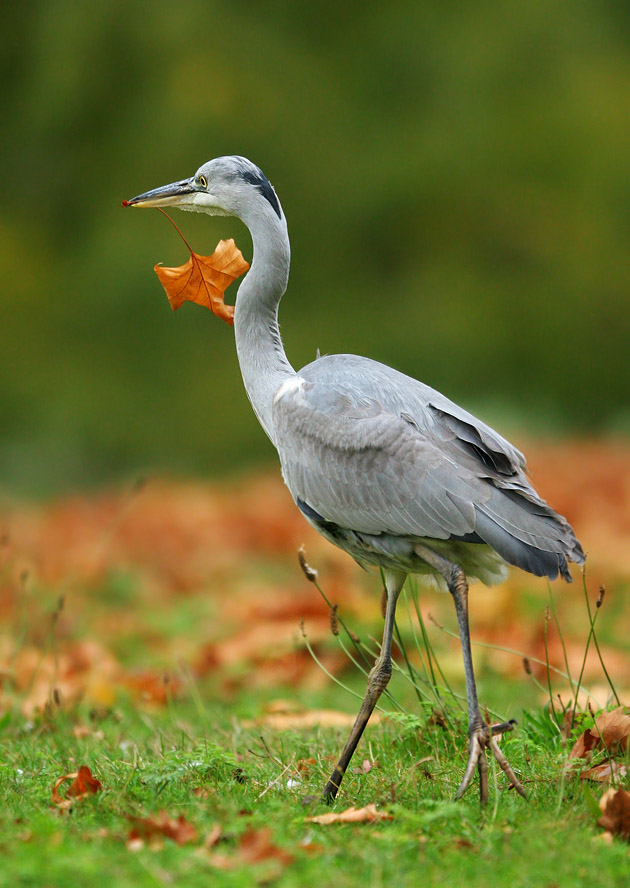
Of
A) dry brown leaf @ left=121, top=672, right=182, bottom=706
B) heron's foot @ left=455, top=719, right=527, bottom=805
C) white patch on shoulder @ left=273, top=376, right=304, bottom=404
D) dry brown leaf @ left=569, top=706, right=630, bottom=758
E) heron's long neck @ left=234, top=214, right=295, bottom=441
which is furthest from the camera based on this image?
dry brown leaf @ left=121, top=672, right=182, bottom=706

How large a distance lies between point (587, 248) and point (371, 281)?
4.18 m

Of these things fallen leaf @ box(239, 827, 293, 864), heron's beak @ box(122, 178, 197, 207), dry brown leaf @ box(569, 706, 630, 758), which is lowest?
Answer: dry brown leaf @ box(569, 706, 630, 758)

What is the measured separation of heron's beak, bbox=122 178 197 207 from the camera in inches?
179

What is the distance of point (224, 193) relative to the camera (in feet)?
14.6

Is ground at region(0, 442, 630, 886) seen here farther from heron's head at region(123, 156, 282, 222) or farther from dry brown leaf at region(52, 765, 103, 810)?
heron's head at region(123, 156, 282, 222)

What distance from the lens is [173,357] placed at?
18234 mm

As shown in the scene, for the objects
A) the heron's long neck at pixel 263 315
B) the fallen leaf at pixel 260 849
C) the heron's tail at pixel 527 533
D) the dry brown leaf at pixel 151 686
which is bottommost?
the dry brown leaf at pixel 151 686

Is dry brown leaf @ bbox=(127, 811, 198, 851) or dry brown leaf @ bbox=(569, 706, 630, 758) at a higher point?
dry brown leaf @ bbox=(127, 811, 198, 851)

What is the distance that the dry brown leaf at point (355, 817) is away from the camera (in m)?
3.22

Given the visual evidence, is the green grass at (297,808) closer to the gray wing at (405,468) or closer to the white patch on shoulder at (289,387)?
the gray wing at (405,468)

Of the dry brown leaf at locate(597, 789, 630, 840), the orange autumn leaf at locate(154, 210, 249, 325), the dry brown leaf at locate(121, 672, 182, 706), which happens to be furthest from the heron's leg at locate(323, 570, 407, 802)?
the dry brown leaf at locate(121, 672, 182, 706)

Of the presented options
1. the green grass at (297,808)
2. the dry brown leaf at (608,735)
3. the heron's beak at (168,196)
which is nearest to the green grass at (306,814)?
the green grass at (297,808)

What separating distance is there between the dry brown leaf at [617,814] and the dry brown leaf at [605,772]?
47 centimetres

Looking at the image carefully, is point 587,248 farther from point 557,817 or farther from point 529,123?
point 557,817
